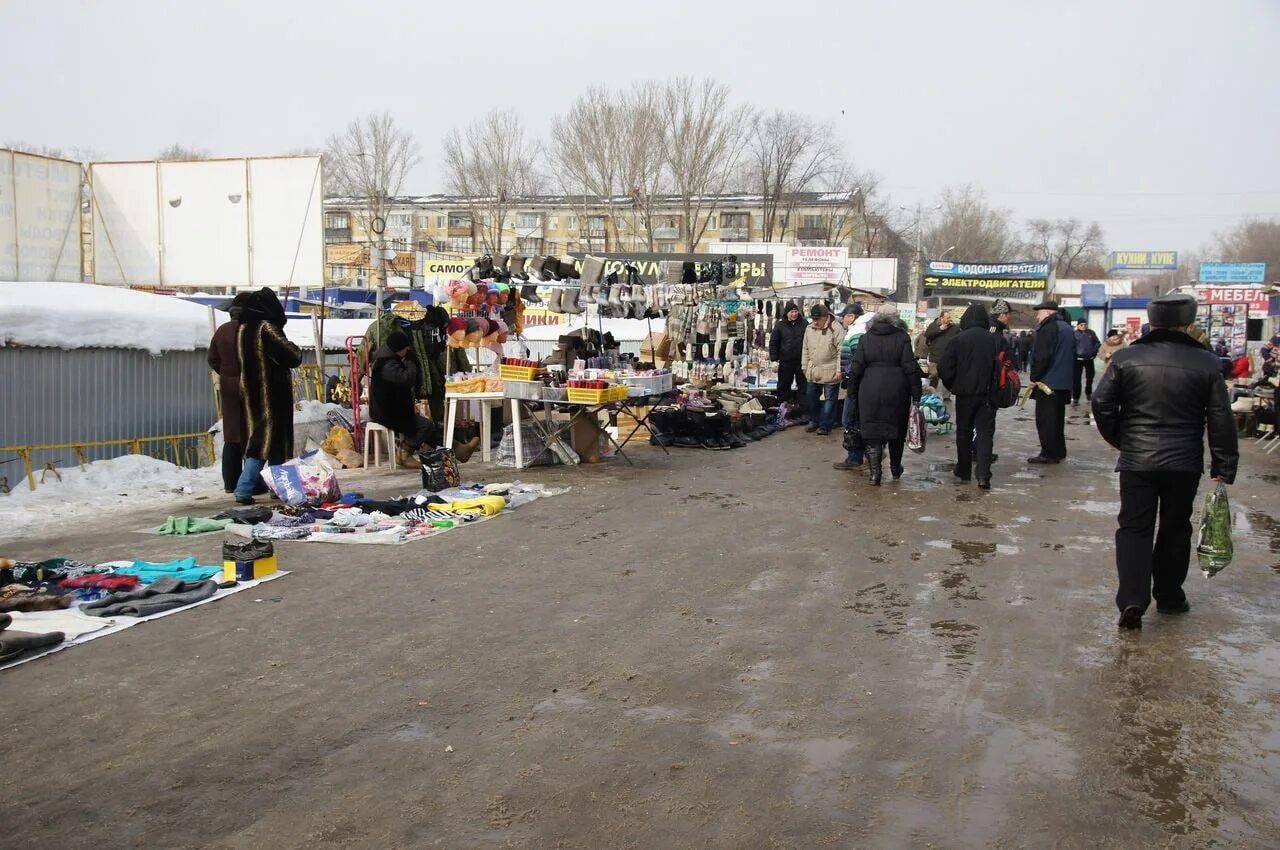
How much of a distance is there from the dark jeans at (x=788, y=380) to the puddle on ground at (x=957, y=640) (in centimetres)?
1232

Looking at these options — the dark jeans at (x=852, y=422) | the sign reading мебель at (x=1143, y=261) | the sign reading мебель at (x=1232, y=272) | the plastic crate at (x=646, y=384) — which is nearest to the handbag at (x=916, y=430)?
the dark jeans at (x=852, y=422)

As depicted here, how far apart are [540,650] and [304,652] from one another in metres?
1.20

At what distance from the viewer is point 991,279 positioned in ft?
184

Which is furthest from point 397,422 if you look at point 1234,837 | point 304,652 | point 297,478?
point 1234,837

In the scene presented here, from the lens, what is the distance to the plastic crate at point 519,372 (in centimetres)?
1209

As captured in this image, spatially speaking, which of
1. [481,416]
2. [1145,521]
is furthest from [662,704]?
[481,416]

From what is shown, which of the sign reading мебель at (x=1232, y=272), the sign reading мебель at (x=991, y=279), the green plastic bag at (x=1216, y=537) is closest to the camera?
the green plastic bag at (x=1216, y=537)

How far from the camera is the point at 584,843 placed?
3436 millimetres

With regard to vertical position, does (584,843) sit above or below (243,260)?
below

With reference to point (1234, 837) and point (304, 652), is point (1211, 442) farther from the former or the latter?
point (304, 652)

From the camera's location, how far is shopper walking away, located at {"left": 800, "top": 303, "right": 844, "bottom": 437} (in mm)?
16219

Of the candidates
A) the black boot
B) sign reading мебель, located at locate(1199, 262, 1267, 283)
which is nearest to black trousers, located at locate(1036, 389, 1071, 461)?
the black boot

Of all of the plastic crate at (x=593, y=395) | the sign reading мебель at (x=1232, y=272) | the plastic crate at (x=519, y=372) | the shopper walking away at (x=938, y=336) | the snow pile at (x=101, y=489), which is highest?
the sign reading мебель at (x=1232, y=272)

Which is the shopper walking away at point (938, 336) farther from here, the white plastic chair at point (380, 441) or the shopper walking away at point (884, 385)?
the white plastic chair at point (380, 441)
